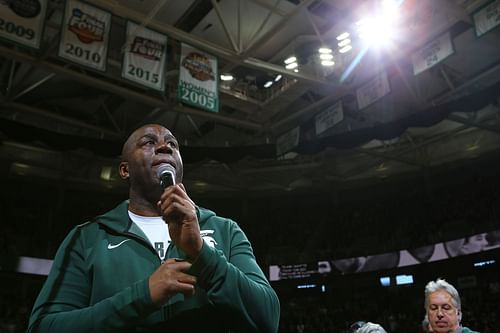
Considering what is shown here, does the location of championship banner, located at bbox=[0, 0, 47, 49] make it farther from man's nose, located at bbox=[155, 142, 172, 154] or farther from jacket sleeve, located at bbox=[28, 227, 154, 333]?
jacket sleeve, located at bbox=[28, 227, 154, 333]

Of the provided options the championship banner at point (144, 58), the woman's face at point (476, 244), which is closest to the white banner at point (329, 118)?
the championship banner at point (144, 58)

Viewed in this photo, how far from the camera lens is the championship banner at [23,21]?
841cm

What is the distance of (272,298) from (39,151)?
21.7 metres

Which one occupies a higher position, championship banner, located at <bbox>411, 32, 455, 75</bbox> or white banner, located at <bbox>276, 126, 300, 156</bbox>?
championship banner, located at <bbox>411, 32, 455, 75</bbox>

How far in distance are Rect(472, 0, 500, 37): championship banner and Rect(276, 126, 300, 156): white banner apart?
604 centimetres

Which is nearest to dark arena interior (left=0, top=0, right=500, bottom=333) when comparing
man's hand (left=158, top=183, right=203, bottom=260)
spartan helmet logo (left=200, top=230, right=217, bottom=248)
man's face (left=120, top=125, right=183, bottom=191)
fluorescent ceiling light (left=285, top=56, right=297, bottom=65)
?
fluorescent ceiling light (left=285, top=56, right=297, bottom=65)

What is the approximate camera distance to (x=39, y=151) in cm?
2084

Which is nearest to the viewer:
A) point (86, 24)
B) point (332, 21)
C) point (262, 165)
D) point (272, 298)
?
point (272, 298)

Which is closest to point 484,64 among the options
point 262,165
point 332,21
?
point 332,21

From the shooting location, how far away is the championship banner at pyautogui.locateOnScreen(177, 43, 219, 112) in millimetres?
10320

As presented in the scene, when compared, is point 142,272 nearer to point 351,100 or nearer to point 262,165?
point 351,100

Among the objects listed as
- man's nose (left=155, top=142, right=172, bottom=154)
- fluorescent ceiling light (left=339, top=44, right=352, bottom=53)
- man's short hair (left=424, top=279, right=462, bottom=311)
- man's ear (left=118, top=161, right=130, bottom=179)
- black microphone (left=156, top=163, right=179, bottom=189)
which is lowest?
man's short hair (left=424, top=279, right=462, bottom=311)

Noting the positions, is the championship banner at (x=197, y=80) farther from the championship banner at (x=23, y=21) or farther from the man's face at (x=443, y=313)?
the man's face at (x=443, y=313)

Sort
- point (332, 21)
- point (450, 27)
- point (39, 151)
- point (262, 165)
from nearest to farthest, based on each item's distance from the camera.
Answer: point (450, 27) < point (332, 21) < point (39, 151) < point (262, 165)
